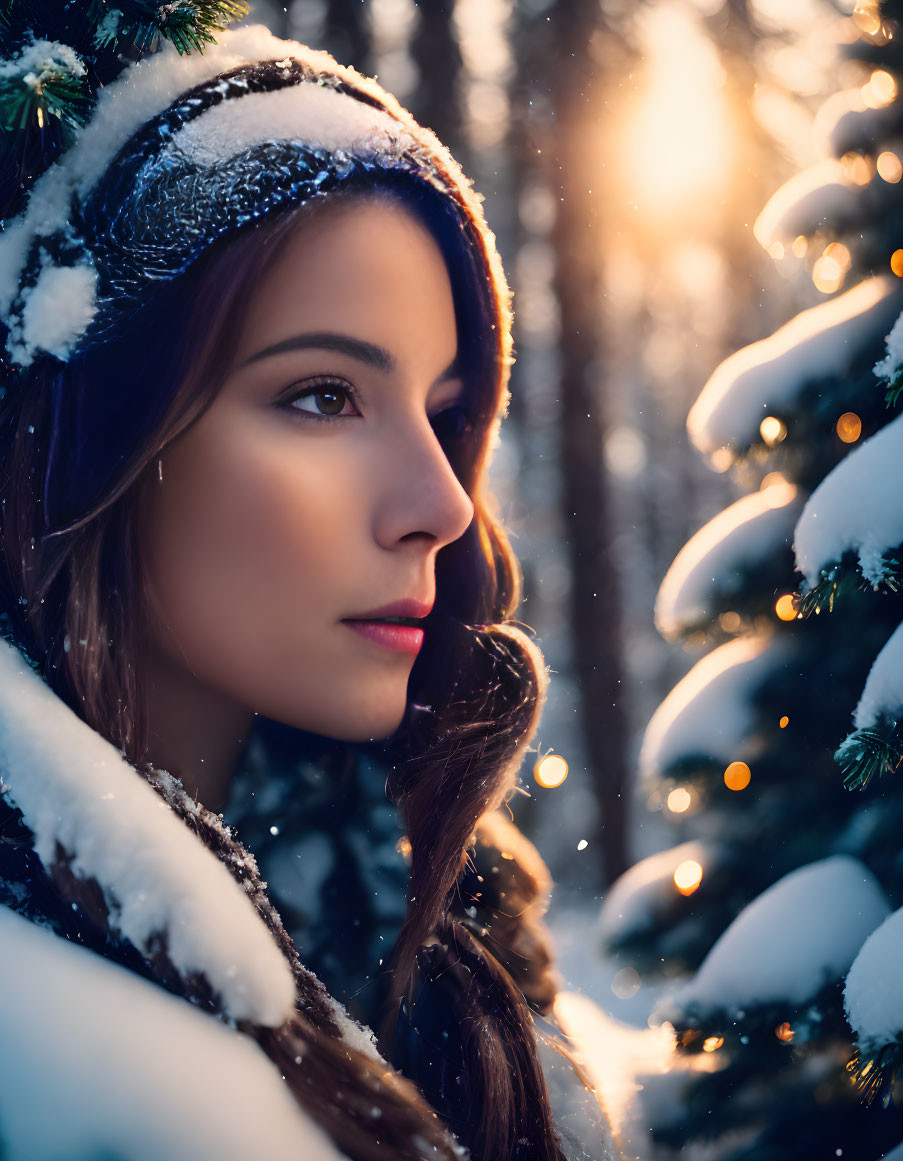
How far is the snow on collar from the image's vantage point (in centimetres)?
103

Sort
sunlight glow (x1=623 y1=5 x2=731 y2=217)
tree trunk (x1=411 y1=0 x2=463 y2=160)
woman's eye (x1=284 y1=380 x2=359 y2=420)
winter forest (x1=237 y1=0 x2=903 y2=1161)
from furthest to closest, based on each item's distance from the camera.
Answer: tree trunk (x1=411 y1=0 x2=463 y2=160), sunlight glow (x1=623 y1=5 x2=731 y2=217), winter forest (x1=237 y1=0 x2=903 y2=1161), woman's eye (x1=284 y1=380 x2=359 y2=420)

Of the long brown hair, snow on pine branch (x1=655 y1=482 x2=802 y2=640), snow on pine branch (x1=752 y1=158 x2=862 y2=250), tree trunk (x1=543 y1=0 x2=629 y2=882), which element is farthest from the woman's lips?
tree trunk (x1=543 y1=0 x2=629 y2=882)

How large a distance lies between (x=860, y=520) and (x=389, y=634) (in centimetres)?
93

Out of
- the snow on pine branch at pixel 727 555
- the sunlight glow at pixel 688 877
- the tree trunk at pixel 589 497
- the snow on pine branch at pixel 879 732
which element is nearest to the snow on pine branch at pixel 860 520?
the snow on pine branch at pixel 879 732

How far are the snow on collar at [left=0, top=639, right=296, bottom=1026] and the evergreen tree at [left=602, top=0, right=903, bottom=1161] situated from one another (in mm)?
1243

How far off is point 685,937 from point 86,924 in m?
2.28

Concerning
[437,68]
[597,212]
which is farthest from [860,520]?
[597,212]

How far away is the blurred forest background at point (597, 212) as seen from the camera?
3781 millimetres

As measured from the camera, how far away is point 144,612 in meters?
1.40

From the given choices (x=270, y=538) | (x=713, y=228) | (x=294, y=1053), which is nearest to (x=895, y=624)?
(x=270, y=538)

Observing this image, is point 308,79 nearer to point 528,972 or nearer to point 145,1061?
point 145,1061

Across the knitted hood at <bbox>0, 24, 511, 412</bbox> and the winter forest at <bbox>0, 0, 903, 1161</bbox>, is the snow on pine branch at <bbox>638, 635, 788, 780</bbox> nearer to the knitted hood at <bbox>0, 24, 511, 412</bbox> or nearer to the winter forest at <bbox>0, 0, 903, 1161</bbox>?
the winter forest at <bbox>0, 0, 903, 1161</bbox>

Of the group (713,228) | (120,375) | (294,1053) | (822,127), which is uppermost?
(713,228)

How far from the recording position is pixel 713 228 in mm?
5773
